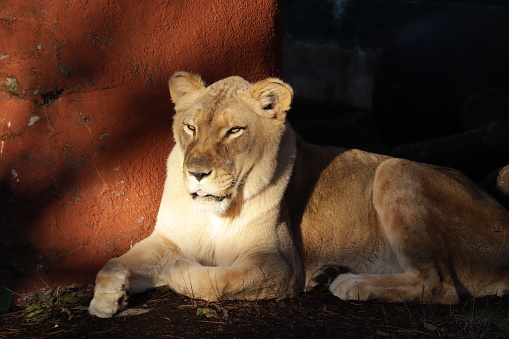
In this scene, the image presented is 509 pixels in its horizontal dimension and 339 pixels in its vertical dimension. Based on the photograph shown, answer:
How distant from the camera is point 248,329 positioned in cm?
379

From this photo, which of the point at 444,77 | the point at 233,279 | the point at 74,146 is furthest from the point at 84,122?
the point at 444,77

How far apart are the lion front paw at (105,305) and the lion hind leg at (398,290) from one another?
4.61ft

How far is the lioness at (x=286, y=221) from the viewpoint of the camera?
411cm

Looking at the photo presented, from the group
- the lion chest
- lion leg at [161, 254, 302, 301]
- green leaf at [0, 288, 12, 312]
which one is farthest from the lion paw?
green leaf at [0, 288, 12, 312]

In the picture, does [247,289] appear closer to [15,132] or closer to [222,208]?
[222,208]

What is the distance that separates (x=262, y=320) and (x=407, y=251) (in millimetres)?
1181

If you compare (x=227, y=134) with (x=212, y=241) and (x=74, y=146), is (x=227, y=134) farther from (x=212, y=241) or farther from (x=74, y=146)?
(x=74, y=146)

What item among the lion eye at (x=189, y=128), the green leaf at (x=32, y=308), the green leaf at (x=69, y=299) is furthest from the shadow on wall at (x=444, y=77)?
the green leaf at (x=32, y=308)

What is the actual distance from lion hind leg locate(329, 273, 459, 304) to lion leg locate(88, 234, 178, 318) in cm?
115

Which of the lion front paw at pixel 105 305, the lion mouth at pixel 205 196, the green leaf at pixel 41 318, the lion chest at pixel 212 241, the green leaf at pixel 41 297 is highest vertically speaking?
the lion mouth at pixel 205 196

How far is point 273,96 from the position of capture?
4.34 metres

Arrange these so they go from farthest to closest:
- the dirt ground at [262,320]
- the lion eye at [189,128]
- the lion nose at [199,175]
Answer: the lion eye at [189,128]
the lion nose at [199,175]
the dirt ground at [262,320]

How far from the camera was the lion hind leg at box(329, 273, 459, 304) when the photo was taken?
439 centimetres

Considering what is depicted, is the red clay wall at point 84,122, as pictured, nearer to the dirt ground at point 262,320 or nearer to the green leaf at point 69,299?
the green leaf at point 69,299
